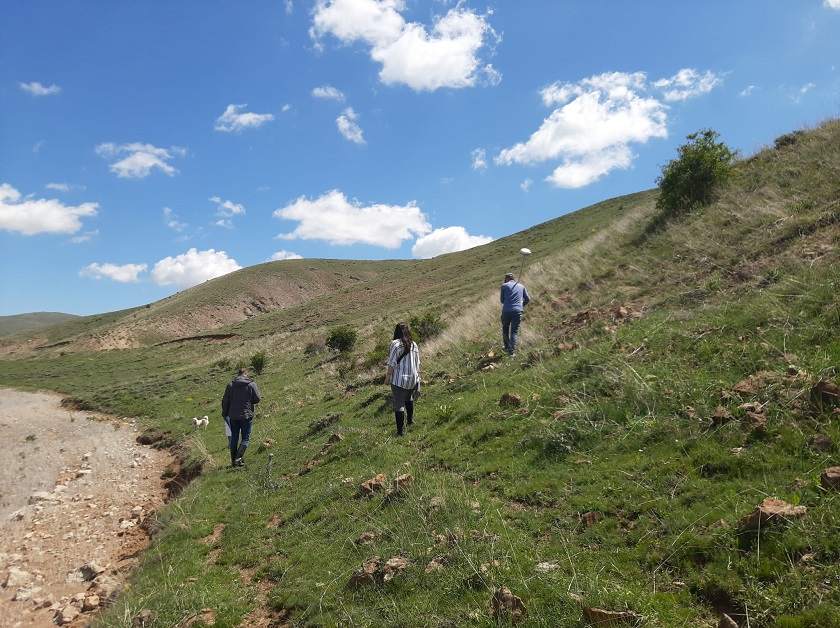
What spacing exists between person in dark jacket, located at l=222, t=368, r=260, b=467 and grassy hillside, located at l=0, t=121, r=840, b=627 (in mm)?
664

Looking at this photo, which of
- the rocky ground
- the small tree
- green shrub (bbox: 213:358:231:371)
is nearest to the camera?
the rocky ground

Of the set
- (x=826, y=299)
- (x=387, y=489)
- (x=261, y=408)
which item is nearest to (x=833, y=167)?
(x=826, y=299)

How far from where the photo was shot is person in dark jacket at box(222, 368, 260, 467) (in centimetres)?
1045

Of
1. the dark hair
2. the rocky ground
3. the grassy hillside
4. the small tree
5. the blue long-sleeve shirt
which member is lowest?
the rocky ground

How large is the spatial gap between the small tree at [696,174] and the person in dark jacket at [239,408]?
16.1 meters

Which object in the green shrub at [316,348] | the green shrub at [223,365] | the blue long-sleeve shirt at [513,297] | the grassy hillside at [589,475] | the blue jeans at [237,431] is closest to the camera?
the grassy hillside at [589,475]

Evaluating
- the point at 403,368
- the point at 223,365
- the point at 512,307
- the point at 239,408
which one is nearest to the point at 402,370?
the point at 403,368

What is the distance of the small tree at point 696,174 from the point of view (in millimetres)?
16656

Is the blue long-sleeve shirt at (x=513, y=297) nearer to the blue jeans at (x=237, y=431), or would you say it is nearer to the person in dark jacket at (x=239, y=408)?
the person in dark jacket at (x=239, y=408)

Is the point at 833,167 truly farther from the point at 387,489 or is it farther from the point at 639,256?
the point at 387,489

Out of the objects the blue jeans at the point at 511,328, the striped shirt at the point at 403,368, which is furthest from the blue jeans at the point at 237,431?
the blue jeans at the point at 511,328

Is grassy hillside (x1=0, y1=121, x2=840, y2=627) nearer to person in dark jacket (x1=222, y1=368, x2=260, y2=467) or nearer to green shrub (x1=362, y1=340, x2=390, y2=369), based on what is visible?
person in dark jacket (x1=222, y1=368, x2=260, y2=467)

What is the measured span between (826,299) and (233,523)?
968cm

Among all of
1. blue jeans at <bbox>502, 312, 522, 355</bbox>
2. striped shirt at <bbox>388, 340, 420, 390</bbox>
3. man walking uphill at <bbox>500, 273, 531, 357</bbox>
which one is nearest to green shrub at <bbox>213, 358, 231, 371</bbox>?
blue jeans at <bbox>502, 312, 522, 355</bbox>
